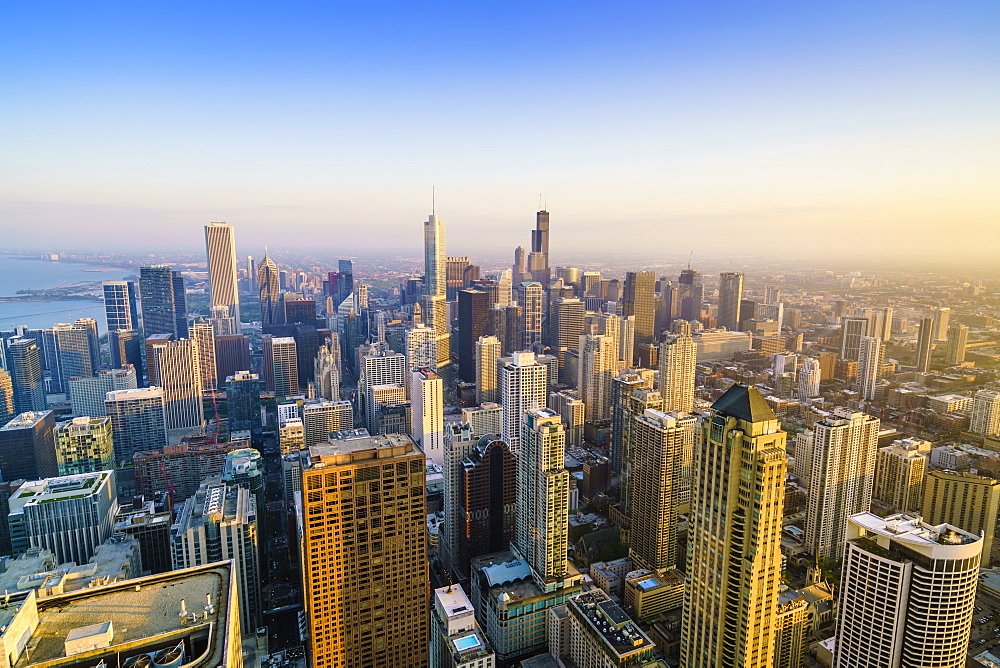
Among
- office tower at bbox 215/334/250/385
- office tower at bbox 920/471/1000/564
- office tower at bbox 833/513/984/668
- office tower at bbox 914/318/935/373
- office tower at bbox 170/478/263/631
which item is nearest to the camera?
office tower at bbox 833/513/984/668

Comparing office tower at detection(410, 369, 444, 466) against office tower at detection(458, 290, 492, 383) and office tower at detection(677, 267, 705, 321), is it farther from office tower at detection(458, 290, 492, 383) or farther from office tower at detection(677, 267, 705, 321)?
office tower at detection(677, 267, 705, 321)

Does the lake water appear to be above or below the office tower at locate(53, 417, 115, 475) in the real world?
above

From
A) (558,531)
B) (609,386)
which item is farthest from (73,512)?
(609,386)

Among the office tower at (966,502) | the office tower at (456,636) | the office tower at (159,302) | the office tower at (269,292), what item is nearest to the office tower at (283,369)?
the office tower at (159,302)

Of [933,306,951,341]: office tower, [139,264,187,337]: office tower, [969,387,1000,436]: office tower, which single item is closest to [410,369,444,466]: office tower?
[933,306,951,341]: office tower

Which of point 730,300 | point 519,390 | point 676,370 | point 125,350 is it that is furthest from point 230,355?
point 730,300

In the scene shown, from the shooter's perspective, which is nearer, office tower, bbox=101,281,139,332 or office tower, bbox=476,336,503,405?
office tower, bbox=476,336,503,405
